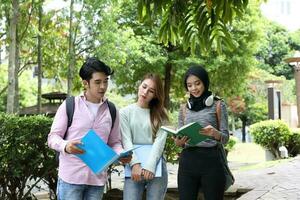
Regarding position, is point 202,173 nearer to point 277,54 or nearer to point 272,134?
point 272,134

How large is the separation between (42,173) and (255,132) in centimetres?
1089

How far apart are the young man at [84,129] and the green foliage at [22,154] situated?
3002mm

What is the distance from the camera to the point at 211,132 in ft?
11.9

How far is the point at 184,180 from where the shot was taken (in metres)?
3.85

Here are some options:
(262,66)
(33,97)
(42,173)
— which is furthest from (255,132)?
(262,66)

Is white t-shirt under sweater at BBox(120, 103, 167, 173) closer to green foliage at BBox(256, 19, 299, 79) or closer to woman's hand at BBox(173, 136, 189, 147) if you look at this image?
woman's hand at BBox(173, 136, 189, 147)

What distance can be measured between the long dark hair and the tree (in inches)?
13.0

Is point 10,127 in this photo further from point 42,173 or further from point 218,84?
point 218,84

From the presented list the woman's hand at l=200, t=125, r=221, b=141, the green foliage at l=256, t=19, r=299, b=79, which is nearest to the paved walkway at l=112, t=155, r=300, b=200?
the woman's hand at l=200, t=125, r=221, b=141

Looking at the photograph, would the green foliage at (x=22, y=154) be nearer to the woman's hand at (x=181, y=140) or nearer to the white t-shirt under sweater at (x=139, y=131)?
the white t-shirt under sweater at (x=139, y=131)

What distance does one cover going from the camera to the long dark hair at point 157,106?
3.75 metres

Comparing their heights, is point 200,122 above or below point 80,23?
below

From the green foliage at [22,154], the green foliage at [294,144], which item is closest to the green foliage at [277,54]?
the green foliage at [294,144]

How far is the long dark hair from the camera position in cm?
375
